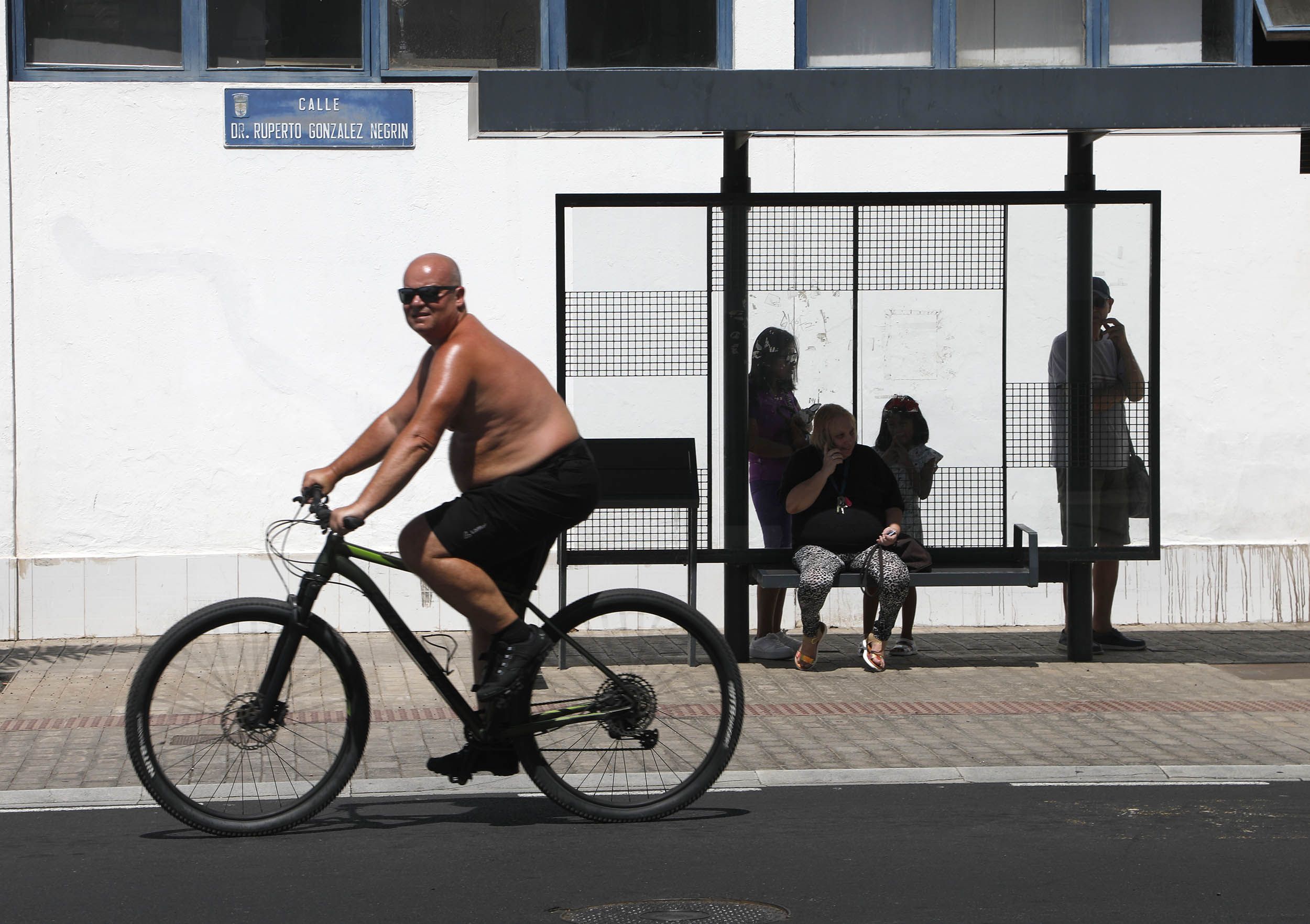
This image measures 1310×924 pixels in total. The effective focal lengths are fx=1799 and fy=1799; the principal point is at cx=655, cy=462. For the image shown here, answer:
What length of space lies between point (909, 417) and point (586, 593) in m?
2.34

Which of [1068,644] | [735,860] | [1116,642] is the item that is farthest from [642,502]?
[735,860]

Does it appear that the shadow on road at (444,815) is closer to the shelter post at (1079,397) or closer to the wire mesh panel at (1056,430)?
the shelter post at (1079,397)

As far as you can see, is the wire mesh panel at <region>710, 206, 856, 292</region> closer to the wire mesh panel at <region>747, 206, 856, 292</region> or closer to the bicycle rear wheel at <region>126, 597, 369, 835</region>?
the wire mesh panel at <region>747, 206, 856, 292</region>

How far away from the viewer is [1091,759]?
22.5 feet

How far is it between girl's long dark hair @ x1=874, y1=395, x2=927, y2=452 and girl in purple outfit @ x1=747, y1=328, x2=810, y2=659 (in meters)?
0.45

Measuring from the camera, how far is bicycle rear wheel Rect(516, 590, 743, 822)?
5691 mm

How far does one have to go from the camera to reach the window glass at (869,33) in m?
11.6

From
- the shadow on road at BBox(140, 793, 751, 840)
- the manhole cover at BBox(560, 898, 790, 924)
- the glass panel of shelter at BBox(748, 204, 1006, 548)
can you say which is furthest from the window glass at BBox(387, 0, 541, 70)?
the manhole cover at BBox(560, 898, 790, 924)

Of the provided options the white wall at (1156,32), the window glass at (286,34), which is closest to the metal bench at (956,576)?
the white wall at (1156,32)

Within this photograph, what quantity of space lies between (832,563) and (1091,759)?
8.21 feet

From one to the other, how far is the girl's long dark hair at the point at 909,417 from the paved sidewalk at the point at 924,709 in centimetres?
118

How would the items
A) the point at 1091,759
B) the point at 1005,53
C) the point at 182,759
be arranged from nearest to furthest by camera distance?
the point at 182,759 < the point at 1091,759 < the point at 1005,53

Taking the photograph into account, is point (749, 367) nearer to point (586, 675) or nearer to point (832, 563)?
point (832, 563)

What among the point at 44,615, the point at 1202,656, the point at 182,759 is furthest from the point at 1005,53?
the point at 182,759
